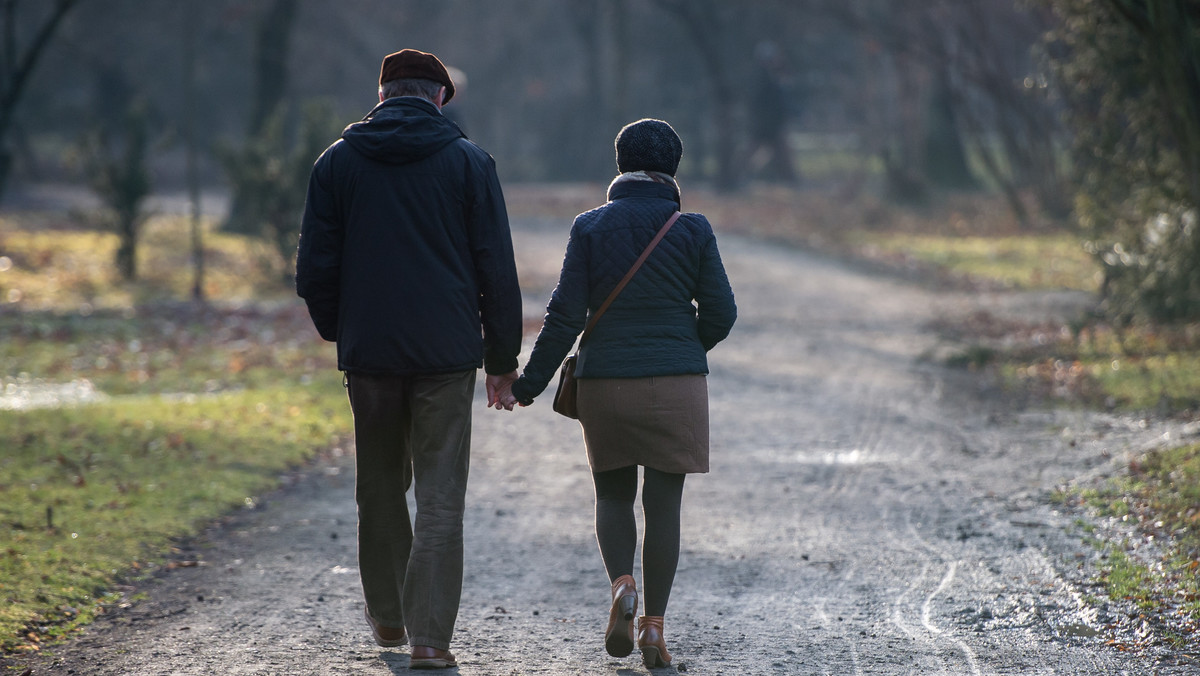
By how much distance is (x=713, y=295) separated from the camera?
4605 millimetres

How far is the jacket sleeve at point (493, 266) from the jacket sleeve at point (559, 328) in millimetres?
92

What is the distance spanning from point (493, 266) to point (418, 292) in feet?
0.88

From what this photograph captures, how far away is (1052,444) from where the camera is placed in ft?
27.6

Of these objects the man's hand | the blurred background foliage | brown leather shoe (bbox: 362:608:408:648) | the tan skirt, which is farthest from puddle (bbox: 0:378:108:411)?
the tan skirt

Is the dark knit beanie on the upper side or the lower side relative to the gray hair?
lower

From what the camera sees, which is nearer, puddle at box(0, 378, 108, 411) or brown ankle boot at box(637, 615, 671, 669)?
brown ankle boot at box(637, 615, 671, 669)

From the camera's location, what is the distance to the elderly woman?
14.9 ft

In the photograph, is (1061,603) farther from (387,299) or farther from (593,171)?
(593,171)

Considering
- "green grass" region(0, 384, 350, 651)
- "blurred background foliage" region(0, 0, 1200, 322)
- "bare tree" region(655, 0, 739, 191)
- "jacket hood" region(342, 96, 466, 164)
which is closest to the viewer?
"jacket hood" region(342, 96, 466, 164)

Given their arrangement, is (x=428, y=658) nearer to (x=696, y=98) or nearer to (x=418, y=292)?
(x=418, y=292)

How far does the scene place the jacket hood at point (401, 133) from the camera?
436cm

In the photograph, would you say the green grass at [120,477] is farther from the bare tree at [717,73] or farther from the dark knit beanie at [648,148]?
the bare tree at [717,73]

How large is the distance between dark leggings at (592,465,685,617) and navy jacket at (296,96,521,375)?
0.69 metres

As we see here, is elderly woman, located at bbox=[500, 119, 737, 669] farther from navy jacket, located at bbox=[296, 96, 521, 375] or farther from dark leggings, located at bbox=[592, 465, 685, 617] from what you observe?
navy jacket, located at bbox=[296, 96, 521, 375]
